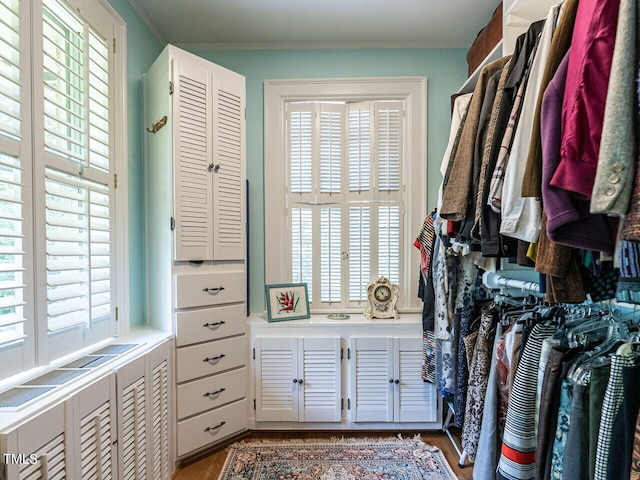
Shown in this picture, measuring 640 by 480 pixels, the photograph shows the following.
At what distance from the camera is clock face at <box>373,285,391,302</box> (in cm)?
247

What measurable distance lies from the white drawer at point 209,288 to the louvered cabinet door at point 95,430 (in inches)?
24.5

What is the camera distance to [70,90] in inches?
62.4

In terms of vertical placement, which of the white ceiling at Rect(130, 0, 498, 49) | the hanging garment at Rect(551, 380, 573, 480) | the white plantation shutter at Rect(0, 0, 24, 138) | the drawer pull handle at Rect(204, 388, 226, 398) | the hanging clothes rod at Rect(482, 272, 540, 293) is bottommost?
the drawer pull handle at Rect(204, 388, 226, 398)

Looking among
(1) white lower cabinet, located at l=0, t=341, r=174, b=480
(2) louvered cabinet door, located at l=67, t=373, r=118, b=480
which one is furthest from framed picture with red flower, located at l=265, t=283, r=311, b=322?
(2) louvered cabinet door, located at l=67, t=373, r=118, b=480

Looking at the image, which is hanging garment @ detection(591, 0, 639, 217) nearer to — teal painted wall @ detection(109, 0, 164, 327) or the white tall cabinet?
the white tall cabinet

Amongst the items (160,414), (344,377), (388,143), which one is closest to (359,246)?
(388,143)

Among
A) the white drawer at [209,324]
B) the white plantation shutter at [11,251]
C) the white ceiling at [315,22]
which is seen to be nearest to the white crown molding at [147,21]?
the white ceiling at [315,22]

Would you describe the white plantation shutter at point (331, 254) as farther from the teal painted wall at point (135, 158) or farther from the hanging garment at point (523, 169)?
the hanging garment at point (523, 169)

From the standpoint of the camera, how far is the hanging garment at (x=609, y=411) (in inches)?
33.0

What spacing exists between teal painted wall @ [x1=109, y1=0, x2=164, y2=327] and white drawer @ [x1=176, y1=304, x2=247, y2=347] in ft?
1.12

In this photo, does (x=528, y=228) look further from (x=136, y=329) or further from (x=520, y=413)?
(x=136, y=329)

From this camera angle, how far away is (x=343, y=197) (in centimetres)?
263

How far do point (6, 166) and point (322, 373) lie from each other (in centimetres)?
190

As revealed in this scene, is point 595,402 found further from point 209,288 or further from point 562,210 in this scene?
point 209,288
